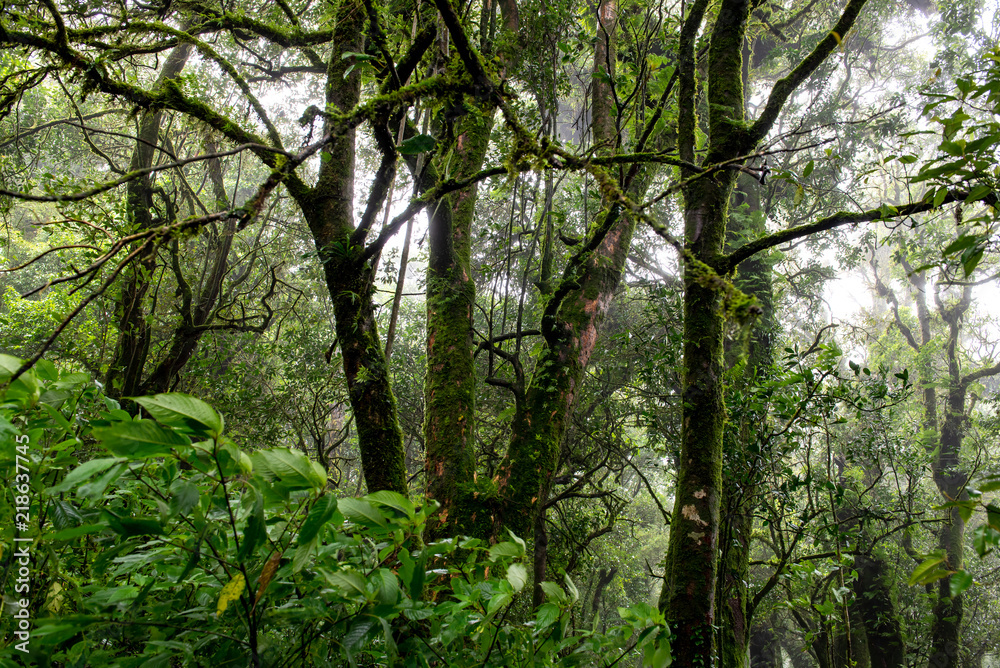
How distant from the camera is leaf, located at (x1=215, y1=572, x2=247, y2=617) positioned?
0.81 meters

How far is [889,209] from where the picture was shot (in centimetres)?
189

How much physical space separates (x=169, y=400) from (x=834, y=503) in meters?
4.38

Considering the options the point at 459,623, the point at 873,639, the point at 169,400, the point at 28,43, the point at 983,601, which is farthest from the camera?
the point at 983,601

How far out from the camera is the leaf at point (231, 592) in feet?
2.65

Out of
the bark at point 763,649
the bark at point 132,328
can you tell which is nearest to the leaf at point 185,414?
the bark at point 132,328

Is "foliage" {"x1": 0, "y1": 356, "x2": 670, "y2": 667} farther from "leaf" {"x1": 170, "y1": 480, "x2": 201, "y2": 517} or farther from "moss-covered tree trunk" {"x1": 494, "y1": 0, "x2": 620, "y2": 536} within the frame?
"moss-covered tree trunk" {"x1": 494, "y1": 0, "x2": 620, "y2": 536}

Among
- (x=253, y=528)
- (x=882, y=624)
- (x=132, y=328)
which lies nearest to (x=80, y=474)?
(x=253, y=528)

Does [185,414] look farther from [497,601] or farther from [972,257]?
[972,257]

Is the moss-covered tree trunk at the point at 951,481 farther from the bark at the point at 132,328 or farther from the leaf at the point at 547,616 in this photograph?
the bark at the point at 132,328

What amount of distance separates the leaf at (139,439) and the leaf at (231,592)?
25 cm

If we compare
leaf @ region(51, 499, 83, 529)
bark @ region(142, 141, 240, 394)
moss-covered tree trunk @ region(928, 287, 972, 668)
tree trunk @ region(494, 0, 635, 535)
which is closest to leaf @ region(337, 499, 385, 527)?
leaf @ region(51, 499, 83, 529)

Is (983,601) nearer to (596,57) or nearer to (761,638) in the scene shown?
(761,638)

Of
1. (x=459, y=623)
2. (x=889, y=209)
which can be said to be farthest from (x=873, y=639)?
(x=459, y=623)
